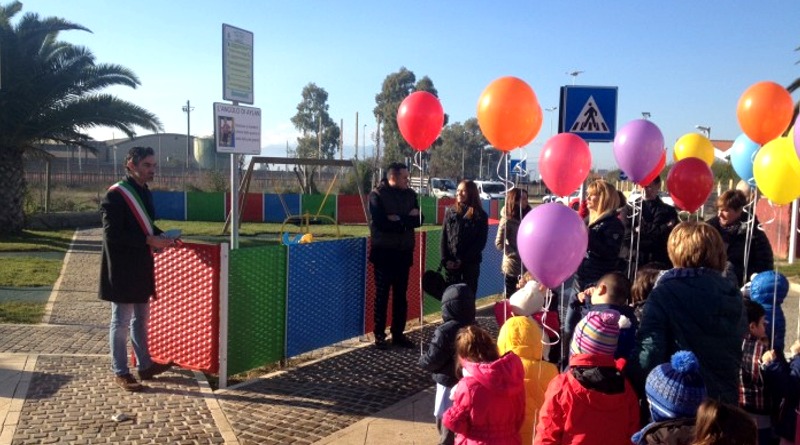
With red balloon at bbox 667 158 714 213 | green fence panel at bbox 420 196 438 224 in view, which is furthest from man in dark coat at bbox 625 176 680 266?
green fence panel at bbox 420 196 438 224

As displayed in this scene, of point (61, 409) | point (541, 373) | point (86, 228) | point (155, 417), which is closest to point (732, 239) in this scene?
point (541, 373)

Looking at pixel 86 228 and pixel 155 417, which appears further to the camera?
pixel 86 228

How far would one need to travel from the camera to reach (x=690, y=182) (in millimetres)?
5668

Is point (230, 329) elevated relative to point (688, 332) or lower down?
lower down

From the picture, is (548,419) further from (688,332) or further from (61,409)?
(61,409)

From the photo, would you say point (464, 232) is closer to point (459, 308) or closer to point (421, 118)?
point (421, 118)

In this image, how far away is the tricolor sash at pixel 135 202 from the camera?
5180mm

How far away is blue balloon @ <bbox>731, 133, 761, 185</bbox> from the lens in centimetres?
634

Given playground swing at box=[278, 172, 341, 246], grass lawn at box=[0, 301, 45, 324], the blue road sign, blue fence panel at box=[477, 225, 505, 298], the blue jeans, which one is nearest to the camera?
the blue jeans

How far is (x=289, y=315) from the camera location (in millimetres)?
6094

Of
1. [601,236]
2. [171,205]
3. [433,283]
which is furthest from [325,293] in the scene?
[171,205]

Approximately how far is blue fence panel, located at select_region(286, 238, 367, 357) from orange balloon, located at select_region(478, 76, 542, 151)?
2115 millimetres

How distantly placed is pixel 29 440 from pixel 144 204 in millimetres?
1887

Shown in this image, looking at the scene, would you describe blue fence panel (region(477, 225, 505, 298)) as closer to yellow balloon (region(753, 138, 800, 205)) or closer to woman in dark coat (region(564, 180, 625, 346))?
woman in dark coat (region(564, 180, 625, 346))
